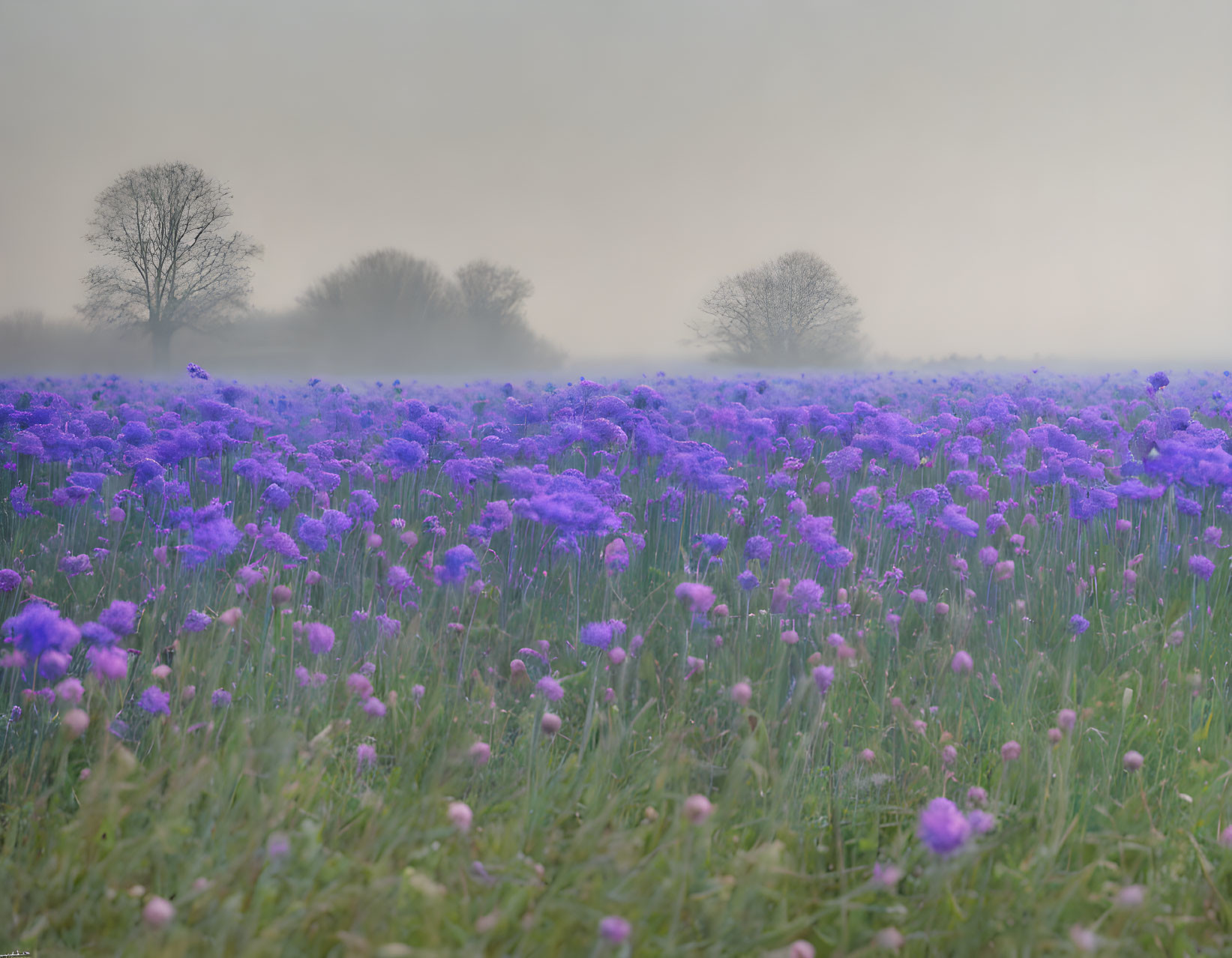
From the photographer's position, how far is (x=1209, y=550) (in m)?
3.05

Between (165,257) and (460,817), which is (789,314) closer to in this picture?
(165,257)

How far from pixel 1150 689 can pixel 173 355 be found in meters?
22.9

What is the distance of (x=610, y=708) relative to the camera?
6.65 feet

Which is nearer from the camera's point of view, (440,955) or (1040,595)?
(440,955)

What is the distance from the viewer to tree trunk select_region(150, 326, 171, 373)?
1714 cm

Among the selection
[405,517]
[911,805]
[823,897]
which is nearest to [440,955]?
[823,897]

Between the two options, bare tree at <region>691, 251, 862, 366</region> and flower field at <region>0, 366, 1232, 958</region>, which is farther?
bare tree at <region>691, 251, 862, 366</region>

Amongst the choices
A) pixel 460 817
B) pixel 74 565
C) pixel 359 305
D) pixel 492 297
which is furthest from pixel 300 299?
pixel 460 817

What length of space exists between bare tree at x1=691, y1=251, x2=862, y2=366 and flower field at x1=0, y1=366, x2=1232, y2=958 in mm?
17609

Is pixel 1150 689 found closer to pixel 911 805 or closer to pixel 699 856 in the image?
pixel 911 805

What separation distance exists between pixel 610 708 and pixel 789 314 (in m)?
20.6

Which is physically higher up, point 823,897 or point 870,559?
point 870,559

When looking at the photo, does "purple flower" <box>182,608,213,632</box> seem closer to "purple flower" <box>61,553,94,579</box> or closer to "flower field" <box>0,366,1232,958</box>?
"flower field" <box>0,366,1232,958</box>

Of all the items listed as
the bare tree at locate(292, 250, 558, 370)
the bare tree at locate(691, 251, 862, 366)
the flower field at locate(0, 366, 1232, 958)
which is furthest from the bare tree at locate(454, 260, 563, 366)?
the flower field at locate(0, 366, 1232, 958)
